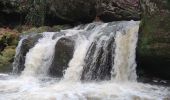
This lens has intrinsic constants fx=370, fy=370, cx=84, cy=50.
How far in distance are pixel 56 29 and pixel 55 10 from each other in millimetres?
1502

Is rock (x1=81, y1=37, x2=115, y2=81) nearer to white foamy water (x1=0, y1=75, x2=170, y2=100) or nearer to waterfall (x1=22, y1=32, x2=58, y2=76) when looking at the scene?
white foamy water (x1=0, y1=75, x2=170, y2=100)

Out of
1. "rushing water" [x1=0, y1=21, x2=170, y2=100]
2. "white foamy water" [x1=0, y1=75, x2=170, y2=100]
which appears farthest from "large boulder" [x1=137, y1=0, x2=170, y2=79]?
"white foamy water" [x1=0, y1=75, x2=170, y2=100]

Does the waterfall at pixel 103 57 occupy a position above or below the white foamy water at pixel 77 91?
above

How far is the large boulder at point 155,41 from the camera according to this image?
35.2 ft

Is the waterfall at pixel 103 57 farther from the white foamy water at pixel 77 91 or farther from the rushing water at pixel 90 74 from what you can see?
the white foamy water at pixel 77 91

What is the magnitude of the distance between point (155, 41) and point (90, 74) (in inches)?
88.4

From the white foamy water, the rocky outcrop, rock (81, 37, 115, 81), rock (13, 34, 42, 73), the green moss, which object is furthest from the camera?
the rocky outcrop

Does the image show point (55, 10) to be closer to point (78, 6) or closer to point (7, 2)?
point (78, 6)

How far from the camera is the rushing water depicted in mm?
9633

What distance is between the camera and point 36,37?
46.3ft

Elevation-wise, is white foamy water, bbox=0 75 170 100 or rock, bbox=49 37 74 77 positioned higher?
rock, bbox=49 37 74 77

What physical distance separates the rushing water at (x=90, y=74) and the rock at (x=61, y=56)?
189mm

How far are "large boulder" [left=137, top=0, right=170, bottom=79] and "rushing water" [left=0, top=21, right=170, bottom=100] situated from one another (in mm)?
364

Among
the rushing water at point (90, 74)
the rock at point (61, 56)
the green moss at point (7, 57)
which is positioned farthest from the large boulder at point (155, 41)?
the green moss at point (7, 57)
